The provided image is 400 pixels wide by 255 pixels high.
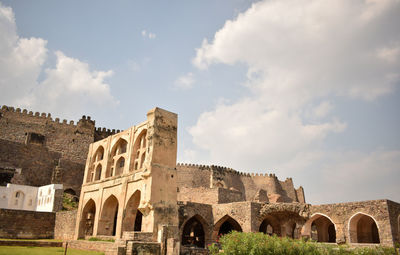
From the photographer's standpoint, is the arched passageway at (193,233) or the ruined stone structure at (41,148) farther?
the ruined stone structure at (41,148)

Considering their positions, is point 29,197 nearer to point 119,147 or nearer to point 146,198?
point 119,147

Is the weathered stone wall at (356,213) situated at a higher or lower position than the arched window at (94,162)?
lower

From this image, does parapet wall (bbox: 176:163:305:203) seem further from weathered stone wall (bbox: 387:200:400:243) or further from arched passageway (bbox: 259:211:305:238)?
weathered stone wall (bbox: 387:200:400:243)

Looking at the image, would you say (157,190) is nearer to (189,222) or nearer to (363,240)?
(189,222)

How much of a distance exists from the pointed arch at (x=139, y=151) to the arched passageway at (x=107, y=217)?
104 inches

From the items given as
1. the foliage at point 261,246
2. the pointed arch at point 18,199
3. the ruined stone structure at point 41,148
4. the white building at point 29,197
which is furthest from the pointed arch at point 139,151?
the ruined stone structure at point 41,148

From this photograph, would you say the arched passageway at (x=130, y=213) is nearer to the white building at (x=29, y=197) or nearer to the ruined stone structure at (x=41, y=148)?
the white building at (x=29, y=197)

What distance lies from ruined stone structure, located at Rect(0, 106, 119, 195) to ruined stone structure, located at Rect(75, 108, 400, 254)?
8637 millimetres

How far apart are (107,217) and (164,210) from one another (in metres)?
5.25

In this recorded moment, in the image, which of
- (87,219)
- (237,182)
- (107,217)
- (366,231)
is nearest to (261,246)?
(107,217)

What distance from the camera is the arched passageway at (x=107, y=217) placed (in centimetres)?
1933

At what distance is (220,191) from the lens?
1072 inches

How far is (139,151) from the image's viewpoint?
19.0 metres

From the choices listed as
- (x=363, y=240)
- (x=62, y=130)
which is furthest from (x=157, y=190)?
(x=62, y=130)
